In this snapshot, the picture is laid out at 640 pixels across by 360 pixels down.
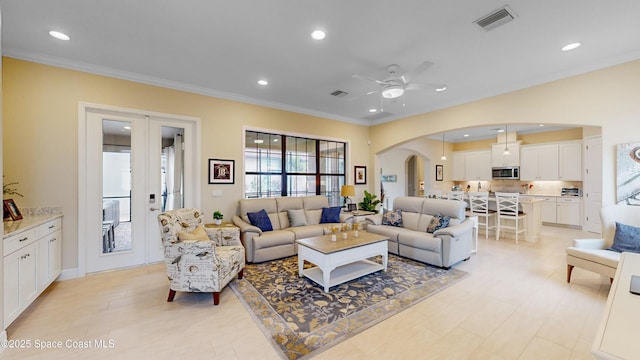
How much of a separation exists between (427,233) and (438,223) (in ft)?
0.83

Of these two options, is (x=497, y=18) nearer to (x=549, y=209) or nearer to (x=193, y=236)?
(x=193, y=236)

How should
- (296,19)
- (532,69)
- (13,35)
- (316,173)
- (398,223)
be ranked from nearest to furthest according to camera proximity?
(296,19) < (13,35) < (532,69) < (398,223) < (316,173)

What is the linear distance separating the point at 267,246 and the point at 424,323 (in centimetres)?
254

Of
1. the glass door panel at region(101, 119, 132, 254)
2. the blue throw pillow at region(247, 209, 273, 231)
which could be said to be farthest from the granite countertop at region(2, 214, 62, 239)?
the blue throw pillow at region(247, 209, 273, 231)

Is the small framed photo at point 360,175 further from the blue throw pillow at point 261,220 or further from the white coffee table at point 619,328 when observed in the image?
the white coffee table at point 619,328

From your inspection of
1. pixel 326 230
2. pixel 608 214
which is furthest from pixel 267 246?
pixel 608 214

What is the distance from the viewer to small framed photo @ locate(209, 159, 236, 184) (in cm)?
454

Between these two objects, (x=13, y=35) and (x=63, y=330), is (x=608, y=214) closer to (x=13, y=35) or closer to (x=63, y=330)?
(x=63, y=330)

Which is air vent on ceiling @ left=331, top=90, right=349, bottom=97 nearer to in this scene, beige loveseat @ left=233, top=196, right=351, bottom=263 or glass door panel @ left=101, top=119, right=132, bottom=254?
beige loveseat @ left=233, top=196, right=351, bottom=263

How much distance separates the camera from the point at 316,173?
610 cm

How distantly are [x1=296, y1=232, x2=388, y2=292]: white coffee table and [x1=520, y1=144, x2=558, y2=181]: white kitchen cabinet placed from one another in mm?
6646

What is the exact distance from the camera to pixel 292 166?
225 inches

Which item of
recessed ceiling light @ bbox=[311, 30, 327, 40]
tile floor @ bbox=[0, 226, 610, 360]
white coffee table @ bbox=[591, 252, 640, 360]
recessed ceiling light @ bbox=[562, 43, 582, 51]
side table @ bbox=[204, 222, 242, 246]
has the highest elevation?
recessed ceiling light @ bbox=[311, 30, 327, 40]

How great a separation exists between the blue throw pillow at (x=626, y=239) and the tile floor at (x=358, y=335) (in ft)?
1.85
